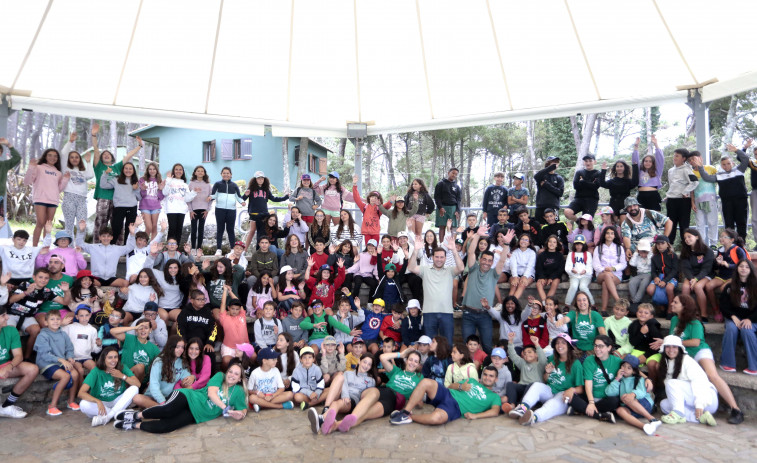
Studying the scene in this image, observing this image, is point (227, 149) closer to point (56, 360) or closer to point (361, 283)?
point (361, 283)

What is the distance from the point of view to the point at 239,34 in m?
8.81

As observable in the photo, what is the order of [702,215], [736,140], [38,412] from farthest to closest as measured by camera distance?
1. [736,140]
2. [702,215]
3. [38,412]

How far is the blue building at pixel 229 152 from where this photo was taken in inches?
944

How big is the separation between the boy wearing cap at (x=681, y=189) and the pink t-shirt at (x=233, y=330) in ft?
21.8

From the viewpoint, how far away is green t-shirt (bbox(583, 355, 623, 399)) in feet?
19.9

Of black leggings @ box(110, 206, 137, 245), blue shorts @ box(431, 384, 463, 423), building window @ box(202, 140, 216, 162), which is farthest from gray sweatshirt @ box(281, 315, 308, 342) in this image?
building window @ box(202, 140, 216, 162)

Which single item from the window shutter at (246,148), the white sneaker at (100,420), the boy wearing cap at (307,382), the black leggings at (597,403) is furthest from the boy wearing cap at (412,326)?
the window shutter at (246,148)

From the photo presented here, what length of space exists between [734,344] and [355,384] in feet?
14.7

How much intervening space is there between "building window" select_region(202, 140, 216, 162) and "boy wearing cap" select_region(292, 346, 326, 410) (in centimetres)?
1942

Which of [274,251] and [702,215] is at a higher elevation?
[702,215]

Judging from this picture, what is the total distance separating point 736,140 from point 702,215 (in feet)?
59.6

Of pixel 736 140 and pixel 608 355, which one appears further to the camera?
pixel 736 140

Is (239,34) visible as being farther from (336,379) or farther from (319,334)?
(336,379)

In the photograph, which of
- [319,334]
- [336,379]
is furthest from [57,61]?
[336,379]
